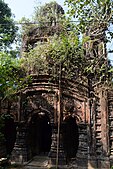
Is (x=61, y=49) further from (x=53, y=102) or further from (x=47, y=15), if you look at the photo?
(x=47, y=15)

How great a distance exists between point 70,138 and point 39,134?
2546 mm

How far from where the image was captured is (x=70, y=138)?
472 inches

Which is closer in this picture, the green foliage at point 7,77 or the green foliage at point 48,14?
the green foliage at point 7,77

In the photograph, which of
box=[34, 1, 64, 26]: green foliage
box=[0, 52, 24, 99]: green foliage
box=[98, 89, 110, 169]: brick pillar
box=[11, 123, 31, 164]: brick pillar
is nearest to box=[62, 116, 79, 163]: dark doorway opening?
box=[98, 89, 110, 169]: brick pillar

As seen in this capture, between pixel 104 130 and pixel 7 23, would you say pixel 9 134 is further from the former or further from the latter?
pixel 7 23

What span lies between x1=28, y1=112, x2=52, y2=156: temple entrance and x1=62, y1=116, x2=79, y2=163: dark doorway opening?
193cm

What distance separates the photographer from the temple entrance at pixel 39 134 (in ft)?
40.3

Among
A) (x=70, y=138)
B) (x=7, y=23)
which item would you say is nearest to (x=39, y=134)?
(x=70, y=138)

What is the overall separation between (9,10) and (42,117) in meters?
9.81

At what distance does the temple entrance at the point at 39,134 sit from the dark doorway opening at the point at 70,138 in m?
1.93

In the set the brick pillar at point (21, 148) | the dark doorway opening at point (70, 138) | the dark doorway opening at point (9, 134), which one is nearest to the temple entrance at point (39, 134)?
the brick pillar at point (21, 148)

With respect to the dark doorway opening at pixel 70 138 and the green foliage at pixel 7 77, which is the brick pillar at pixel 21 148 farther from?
the green foliage at pixel 7 77

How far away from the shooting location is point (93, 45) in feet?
38.9

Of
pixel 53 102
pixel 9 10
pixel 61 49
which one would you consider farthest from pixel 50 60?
pixel 9 10
